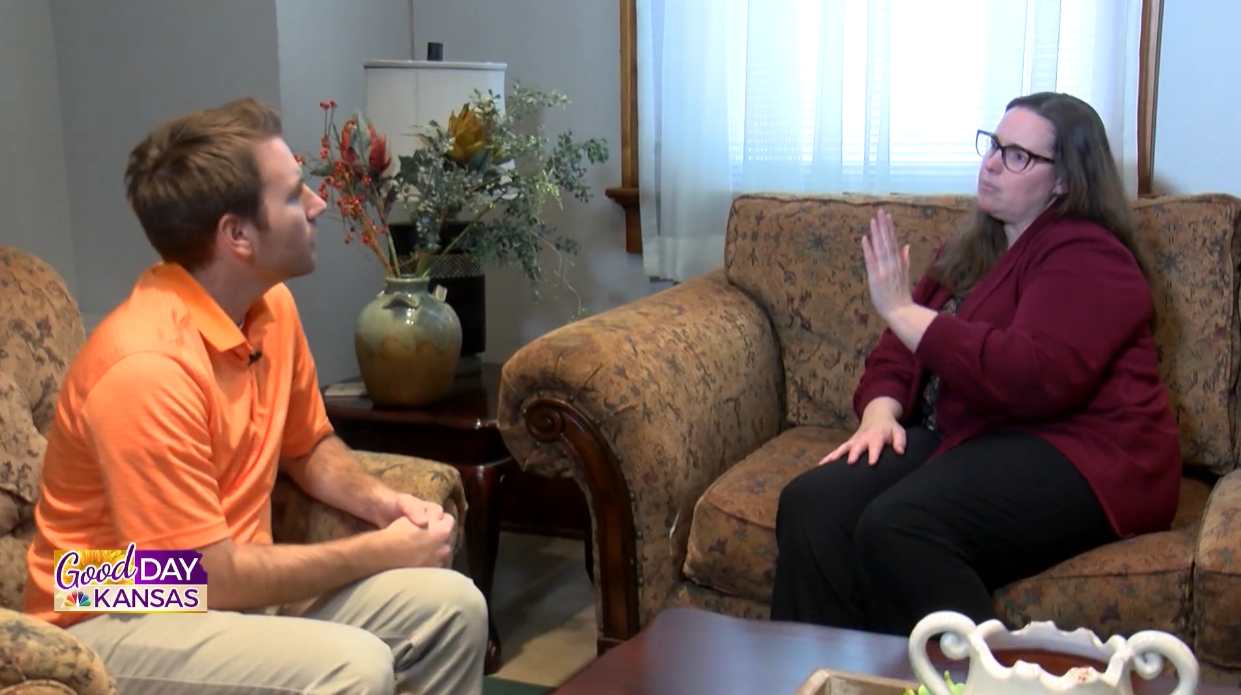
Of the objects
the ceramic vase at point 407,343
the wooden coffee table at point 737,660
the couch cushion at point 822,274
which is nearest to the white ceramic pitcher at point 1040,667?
the wooden coffee table at point 737,660

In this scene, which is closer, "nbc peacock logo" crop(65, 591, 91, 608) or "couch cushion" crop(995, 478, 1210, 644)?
"nbc peacock logo" crop(65, 591, 91, 608)

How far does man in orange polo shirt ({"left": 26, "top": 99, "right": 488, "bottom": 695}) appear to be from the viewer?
1340 millimetres

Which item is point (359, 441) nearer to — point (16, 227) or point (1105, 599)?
point (16, 227)

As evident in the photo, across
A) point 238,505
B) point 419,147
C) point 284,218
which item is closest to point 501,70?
point 419,147

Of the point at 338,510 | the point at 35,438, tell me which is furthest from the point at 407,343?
the point at 35,438

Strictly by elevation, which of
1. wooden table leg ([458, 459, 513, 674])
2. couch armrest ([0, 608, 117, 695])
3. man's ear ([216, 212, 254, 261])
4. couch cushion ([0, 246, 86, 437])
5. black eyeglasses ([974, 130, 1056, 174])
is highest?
black eyeglasses ([974, 130, 1056, 174])

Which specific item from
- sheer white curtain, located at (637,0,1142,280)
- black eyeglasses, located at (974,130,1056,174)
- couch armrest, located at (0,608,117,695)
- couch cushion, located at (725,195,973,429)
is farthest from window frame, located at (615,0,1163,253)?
couch armrest, located at (0,608,117,695)

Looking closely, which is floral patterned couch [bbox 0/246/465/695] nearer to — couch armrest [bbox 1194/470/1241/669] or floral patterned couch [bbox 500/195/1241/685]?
floral patterned couch [bbox 500/195/1241/685]

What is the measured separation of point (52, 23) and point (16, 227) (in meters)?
0.50

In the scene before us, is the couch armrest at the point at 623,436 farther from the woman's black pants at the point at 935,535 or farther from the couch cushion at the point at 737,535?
the woman's black pants at the point at 935,535

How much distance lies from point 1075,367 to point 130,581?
52.4 inches

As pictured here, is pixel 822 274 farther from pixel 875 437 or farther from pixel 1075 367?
pixel 1075 367

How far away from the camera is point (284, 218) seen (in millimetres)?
1511

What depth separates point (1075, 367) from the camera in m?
1.82
